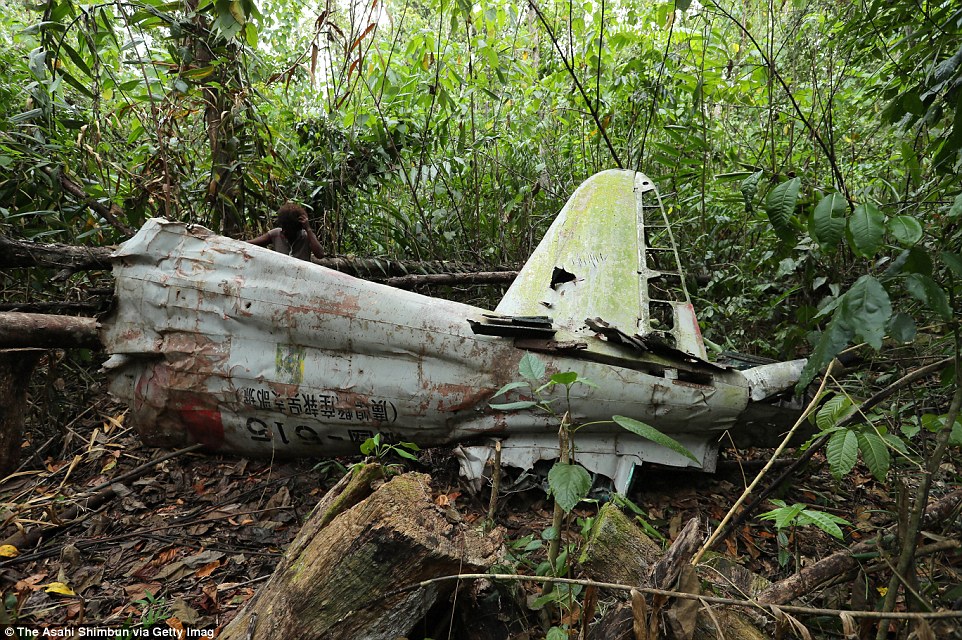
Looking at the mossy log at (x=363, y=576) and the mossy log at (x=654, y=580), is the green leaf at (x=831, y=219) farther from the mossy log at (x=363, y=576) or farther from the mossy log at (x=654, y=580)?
the mossy log at (x=363, y=576)

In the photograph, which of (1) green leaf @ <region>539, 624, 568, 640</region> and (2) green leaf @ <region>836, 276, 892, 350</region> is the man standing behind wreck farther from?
(2) green leaf @ <region>836, 276, 892, 350</region>

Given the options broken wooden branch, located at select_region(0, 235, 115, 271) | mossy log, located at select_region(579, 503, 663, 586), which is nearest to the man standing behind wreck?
broken wooden branch, located at select_region(0, 235, 115, 271)

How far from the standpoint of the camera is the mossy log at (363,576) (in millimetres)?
1756

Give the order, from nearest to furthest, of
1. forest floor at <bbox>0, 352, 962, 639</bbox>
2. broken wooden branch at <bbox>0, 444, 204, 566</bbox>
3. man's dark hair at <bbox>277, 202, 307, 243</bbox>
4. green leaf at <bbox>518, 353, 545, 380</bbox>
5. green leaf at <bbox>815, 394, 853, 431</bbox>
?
green leaf at <bbox>815, 394, 853, 431</bbox> < green leaf at <bbox>518, 353, 545, 380</bbox> < forest floor at <bbox>0, 352, 962, 639</bbox> < broken wooden branch at <bbox>0, 444, 204, 566</bbox> < man's dark hair at <bbox>277, 202, 307, 243</bbox>

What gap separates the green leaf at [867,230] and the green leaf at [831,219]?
0.10 feet

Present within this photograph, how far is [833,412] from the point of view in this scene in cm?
190

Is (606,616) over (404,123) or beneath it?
beneath

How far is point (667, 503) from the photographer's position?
3.32 metres

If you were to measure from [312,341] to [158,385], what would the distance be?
1.10 m

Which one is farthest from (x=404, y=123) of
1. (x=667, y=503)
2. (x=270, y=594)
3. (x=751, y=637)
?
(x=751, y=637)

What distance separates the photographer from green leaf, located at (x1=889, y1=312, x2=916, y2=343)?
1.60 m

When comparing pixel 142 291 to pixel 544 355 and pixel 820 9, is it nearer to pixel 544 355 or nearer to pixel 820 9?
pixel 544 355

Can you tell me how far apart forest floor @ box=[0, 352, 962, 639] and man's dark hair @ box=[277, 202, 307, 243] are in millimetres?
1844

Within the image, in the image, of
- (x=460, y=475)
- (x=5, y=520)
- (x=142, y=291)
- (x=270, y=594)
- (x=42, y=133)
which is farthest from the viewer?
(x=42, y=133)
